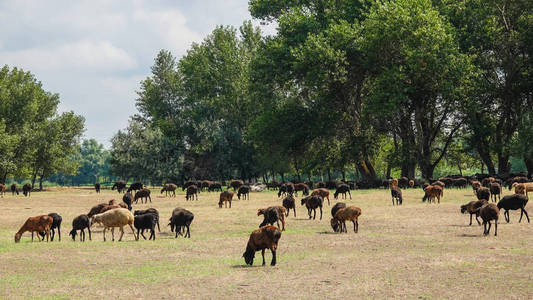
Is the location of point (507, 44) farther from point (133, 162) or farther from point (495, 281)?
point (133, 162)

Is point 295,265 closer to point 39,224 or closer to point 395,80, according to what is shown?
point 39,224

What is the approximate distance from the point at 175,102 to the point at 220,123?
13.6 m

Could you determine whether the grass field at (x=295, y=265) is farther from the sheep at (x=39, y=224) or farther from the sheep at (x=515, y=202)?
the sheep at (x=515, y=202)

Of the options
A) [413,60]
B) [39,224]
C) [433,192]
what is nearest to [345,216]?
[39,224]

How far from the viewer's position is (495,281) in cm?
1341

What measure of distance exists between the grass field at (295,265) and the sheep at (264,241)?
0.35 metres

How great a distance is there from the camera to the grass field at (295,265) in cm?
1285

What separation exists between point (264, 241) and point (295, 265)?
1.23m

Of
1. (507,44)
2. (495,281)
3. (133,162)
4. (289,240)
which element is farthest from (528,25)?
(133,162)

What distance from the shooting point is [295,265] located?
16.1 m

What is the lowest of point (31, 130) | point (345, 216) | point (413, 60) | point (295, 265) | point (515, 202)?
point (295, 265)

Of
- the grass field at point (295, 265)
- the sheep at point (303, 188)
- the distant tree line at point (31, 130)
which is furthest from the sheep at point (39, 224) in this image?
the distant tree line at point (31, 130)

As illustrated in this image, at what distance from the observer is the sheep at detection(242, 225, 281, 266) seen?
51.4ft

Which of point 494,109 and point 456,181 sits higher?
point 494,109
